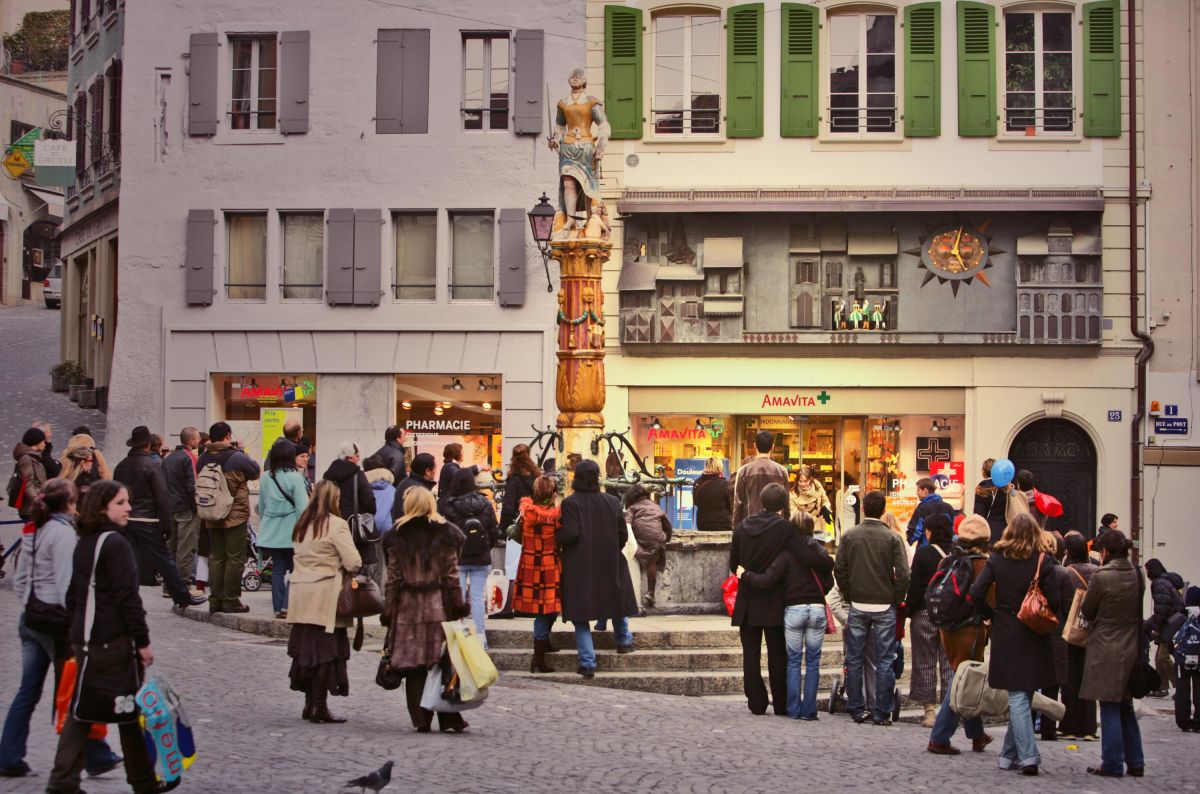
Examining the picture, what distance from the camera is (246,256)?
101 feet

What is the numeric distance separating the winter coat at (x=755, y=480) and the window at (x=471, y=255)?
13.5 meters

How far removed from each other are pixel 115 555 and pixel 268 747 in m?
2.41

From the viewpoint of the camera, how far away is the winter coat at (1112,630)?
1213 centimetres

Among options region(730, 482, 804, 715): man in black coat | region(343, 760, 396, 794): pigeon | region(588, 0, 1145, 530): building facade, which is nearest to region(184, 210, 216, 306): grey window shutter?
region(588, 0, 1145, 530): building facade

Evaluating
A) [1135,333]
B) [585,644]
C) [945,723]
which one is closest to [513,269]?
[1135,333]

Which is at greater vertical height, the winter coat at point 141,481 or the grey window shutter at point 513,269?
the grey window shutter at point 513,269

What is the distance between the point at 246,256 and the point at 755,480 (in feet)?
52.5

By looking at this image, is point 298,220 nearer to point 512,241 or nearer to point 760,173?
point 512,241

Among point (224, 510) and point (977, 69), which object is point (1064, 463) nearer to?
point (977, 69)

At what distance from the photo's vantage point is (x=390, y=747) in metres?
11.7

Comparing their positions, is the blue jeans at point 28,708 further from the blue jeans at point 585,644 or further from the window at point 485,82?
the window at point 485,82

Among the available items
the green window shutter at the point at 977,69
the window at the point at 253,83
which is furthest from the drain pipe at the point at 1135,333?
the window at the point at 253,83

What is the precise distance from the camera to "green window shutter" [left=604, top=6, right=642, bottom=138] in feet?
96.7

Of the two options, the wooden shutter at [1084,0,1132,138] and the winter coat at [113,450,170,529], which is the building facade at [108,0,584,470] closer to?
the wooden shutter at [1084,0,1132,138]
